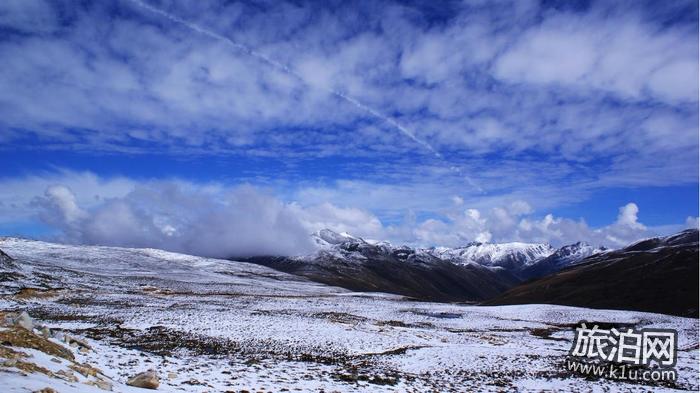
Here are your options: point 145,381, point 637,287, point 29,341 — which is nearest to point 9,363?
point 145,381

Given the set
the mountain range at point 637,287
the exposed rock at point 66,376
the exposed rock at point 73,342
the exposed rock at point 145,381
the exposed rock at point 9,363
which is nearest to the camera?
the exposed rock at point 9,363

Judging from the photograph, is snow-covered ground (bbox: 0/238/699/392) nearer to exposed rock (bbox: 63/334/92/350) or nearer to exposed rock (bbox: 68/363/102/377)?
exposed rock (bbox: 68/363/102/377)

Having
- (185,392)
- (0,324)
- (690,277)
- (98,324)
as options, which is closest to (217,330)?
(98,324)

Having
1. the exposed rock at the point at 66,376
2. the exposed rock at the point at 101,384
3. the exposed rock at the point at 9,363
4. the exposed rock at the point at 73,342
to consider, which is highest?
the exposed rock at the point at 9,363

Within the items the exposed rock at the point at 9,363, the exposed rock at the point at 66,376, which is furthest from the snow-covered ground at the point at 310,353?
the exposed rock at the point at 66,376

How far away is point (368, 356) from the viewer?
28.4m

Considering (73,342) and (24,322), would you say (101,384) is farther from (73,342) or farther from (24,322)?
(73,342)

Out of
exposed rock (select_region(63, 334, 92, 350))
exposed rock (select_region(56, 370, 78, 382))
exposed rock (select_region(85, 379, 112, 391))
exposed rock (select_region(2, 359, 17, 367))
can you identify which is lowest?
exposed rock (select_region(63, 334, 92, 350))

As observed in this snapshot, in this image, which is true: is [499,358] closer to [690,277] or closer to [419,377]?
[419,377]

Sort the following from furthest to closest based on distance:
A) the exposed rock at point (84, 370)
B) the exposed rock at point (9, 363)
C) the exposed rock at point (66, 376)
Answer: the exposed rock at point (84, 370) → the exposed rock at point (66, 376) → the exposed rock at point (9, 363)

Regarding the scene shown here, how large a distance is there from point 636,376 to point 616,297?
3633 inches

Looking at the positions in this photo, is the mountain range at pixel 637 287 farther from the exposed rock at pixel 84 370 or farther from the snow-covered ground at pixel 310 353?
the exposed rock at pixel 84 370

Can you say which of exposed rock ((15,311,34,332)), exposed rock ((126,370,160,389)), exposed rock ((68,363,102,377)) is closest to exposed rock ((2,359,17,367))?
exposed rock ((68,363,102,377))

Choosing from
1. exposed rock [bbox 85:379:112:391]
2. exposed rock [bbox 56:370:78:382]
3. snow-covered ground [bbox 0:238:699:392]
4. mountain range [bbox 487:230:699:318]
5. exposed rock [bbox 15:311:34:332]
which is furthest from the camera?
mountain range [bbox 487:230:699:318]
